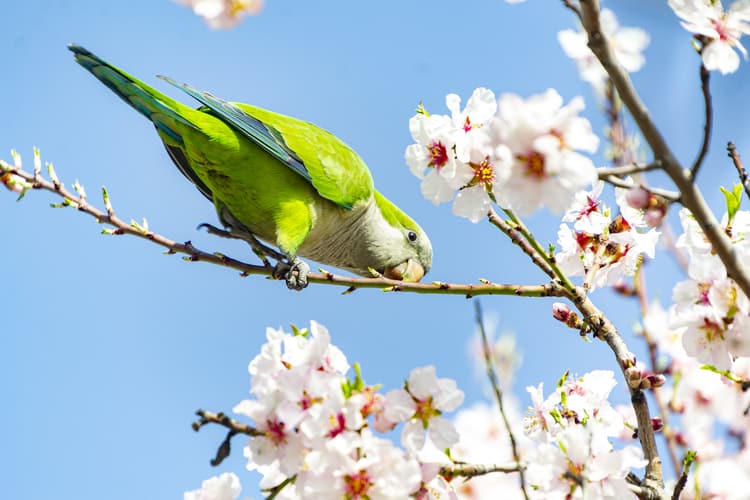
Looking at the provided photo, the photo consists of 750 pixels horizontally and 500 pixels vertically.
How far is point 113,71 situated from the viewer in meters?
3.59

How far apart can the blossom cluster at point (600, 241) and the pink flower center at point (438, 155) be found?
1.83 feet

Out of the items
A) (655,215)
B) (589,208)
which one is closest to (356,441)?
(655,215)

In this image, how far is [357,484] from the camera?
1854 millimetres

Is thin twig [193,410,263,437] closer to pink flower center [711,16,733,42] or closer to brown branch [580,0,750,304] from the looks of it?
brown branch [580,0,750,304]

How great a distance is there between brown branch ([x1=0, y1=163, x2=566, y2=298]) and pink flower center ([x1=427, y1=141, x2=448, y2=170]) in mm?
413

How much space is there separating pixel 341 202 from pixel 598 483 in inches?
109

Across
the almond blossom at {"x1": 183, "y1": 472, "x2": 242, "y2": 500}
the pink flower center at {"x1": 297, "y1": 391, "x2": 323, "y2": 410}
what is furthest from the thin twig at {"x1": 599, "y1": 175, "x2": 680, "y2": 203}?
the almond blossom at {"x1": 183, "y1": 472, "x2": 242, "y2": 500}

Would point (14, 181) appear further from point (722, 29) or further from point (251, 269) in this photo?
point (722, 29)

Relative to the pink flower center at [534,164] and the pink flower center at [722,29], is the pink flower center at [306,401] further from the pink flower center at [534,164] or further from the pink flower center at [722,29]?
the pink flower center at [722,29]

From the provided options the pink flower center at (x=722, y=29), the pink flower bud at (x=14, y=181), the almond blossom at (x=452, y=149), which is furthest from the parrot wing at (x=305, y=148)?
the pink flower center at (x=722, y=29)

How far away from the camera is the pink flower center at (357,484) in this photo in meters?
1.84

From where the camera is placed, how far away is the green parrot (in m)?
3.77

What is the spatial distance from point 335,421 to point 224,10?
2828 mm

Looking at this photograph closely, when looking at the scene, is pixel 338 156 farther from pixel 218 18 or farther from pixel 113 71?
pixel 113 71
